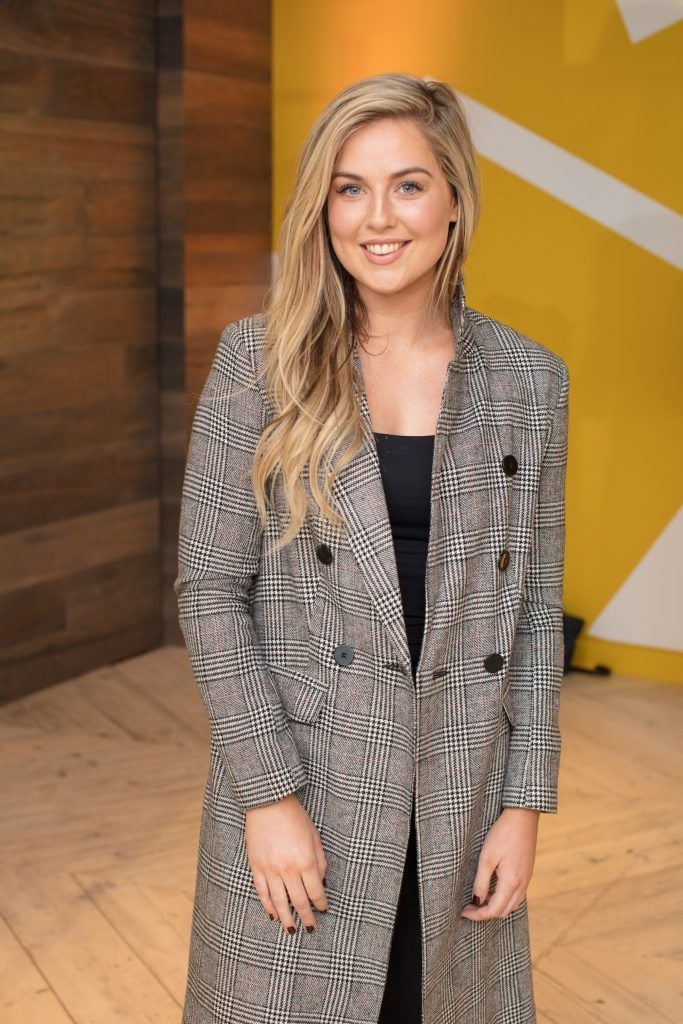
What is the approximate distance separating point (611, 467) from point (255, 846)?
310 cm

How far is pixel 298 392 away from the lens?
153 centimetres

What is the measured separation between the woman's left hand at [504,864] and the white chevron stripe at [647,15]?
3.15m

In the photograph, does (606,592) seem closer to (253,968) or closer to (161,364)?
(161,364)

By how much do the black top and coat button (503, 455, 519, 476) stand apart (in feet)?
0.29

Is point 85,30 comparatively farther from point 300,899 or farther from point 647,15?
point 300,899

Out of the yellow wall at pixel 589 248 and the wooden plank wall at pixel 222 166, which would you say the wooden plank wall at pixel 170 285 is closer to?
the wooden plank wall at pixel 222 166

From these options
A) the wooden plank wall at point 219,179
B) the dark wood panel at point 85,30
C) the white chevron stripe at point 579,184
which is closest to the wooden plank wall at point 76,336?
the dark wood panel at point 85,30

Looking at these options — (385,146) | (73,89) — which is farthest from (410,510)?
(73,89)

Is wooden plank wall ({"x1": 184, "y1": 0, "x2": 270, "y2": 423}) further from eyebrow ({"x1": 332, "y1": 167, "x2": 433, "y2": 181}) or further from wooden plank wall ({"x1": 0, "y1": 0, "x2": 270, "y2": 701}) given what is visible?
eyebrow ({"x1": 332, "y1": 167, "x2": 433, "y2": 181})

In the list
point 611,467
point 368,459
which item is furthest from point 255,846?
A: point 611,467

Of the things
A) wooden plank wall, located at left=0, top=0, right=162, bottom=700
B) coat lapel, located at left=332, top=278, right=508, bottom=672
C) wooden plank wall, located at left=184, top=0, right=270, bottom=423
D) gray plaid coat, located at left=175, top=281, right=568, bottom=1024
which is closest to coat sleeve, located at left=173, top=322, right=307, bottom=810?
gray plaid coat, located at left=175, top=281, right=568, bottom=1024

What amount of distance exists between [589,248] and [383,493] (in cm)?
298

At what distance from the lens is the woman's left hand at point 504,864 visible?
1.62 m

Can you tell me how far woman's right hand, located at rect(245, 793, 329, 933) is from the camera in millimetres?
1506
